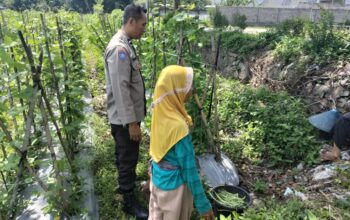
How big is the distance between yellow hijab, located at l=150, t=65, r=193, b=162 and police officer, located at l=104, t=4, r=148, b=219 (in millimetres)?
830

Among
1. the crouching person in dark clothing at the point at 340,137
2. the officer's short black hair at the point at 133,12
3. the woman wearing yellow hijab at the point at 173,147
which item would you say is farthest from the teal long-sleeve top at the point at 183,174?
the crouching person in dark clothing at the point at 340,137

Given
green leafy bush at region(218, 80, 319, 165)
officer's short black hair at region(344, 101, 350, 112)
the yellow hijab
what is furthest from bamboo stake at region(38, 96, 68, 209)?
officer's short black hair at region(344, 101, 350, 112)

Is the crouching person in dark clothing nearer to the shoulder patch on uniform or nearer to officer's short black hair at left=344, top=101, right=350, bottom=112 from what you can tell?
officer's short black hair at left=344, top=101, right=350, bottom=112

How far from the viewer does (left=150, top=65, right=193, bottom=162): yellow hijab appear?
212 centimetres

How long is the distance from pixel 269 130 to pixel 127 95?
3019mm

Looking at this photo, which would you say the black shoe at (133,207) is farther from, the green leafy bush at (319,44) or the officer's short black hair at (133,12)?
the green leafy bush at (319,44)

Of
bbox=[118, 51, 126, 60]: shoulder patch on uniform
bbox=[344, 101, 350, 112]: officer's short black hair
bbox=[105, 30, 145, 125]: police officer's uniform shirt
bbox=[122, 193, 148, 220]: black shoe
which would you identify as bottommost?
bbox=[122, 193, 148, 220]: black shoe

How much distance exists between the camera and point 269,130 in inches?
204

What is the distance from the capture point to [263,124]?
5348mm

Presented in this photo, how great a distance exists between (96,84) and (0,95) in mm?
5108

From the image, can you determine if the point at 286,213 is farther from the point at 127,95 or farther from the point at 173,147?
the point at 127,95

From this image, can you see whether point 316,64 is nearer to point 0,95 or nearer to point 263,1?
point 0,95

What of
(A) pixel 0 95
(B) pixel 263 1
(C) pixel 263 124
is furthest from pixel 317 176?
(B) pixel 263 1

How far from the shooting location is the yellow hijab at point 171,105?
212 centimetres
